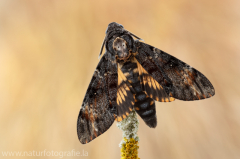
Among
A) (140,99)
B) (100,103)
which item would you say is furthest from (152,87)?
(100,103)

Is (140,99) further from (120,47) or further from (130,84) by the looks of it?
(120,47)

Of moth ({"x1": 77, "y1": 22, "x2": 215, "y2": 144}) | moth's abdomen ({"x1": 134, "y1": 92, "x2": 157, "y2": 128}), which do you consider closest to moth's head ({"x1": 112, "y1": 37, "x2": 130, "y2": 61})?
moth ({"x1": 77, "y1": 22, "x2": 215, "y2": 144})

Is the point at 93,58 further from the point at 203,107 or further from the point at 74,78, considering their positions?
the point at 203,107

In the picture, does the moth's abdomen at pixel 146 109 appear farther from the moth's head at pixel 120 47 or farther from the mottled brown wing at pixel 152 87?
the moth's head at pixel 120 47

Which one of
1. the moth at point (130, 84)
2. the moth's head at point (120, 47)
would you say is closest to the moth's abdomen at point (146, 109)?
the moth at point (130, 84)

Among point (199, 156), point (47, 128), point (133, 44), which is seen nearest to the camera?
point (133, 44)

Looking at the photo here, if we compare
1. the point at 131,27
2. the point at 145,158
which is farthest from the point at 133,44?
the point at 145,158

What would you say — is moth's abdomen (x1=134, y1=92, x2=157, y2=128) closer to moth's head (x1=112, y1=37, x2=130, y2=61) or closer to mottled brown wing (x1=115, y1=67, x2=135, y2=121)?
mottled brown wing (x1=115, y1=67, x2=135, y2=121)
